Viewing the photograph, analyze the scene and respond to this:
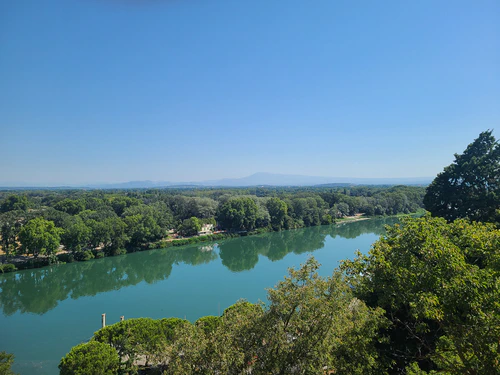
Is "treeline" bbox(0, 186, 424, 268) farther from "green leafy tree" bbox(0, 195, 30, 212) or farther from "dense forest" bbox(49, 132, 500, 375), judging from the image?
"dense forest" bbox(49, 132, 500, 375)

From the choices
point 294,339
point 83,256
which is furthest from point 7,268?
point 294,339

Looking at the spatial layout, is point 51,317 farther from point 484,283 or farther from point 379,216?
point 379,216

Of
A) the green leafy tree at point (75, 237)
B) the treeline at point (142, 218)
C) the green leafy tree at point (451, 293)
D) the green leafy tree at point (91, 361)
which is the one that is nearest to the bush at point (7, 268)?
the treeline at point (142, 218)

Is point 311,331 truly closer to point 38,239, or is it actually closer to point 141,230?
point 38,239

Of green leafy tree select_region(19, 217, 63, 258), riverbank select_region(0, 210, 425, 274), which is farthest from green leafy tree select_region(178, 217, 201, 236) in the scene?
green leafy tree select_region(19, 217, 63, 258)

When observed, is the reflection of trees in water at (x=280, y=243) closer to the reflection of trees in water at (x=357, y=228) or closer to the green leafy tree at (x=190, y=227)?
the reflection of trees in water at (x=357, y=228)

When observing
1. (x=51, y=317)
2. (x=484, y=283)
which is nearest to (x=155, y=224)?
(x=51, y=317)

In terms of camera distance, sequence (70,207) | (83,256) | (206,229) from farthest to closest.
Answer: (70,207) → (206,229) → (83,256)
